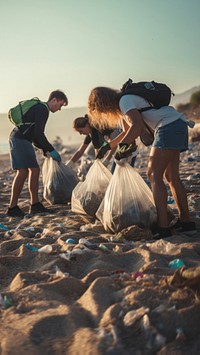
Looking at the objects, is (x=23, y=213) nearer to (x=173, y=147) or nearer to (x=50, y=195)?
(x=50, y=195)

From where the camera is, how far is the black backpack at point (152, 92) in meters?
3.20

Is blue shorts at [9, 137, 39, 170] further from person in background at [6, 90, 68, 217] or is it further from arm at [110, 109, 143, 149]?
arm at [110, 109, 143, 149]

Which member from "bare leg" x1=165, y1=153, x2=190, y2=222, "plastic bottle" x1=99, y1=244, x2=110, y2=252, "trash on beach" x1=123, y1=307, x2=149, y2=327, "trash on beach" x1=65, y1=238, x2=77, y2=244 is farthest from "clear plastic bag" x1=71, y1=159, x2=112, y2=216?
"trash on beach" x1=123, y1=307, x2=149, y2=327

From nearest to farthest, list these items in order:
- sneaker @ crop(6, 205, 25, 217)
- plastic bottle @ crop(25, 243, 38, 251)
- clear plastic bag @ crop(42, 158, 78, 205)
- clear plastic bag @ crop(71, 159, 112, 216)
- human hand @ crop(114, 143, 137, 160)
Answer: plastic bottle @ crop(25, 243, 38, 251)
human hand @ crop(114, 143, 137, 160)
clear plastic bag @ crop(71, 159, 112, 216)
sneaker @ crop(6, 205, 25, 217)
clear plastic bag @ crop(42, 158, 78, 205)

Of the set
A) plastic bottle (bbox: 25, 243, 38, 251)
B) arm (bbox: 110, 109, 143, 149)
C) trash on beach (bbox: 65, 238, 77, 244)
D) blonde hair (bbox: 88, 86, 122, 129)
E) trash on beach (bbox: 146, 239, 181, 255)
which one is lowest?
trash on beach (bbox: 146, 239, 181, 255)

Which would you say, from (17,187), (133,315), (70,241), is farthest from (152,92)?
(17,187)

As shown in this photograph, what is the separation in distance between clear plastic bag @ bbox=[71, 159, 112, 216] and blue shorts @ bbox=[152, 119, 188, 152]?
0.85 metres

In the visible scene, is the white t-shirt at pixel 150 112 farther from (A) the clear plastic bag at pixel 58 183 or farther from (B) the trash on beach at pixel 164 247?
(A) the clear plastic bag at pixel 58 183

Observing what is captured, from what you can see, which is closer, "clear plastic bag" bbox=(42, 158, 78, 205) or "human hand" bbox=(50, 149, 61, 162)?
"human hand" bbox=(50, 149, 61, 162)

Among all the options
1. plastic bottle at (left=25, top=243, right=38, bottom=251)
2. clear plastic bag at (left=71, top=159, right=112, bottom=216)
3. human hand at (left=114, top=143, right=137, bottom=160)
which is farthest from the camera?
clear plastic bag at (left=71, top=159, right=112, bottom=216)

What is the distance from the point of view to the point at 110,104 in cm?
340

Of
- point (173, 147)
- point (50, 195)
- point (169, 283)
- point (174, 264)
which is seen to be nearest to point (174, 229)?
point (173, 147)

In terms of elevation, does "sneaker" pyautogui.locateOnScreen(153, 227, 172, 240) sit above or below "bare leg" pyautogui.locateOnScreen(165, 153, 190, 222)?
below

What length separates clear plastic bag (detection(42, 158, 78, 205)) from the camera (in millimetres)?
5203
